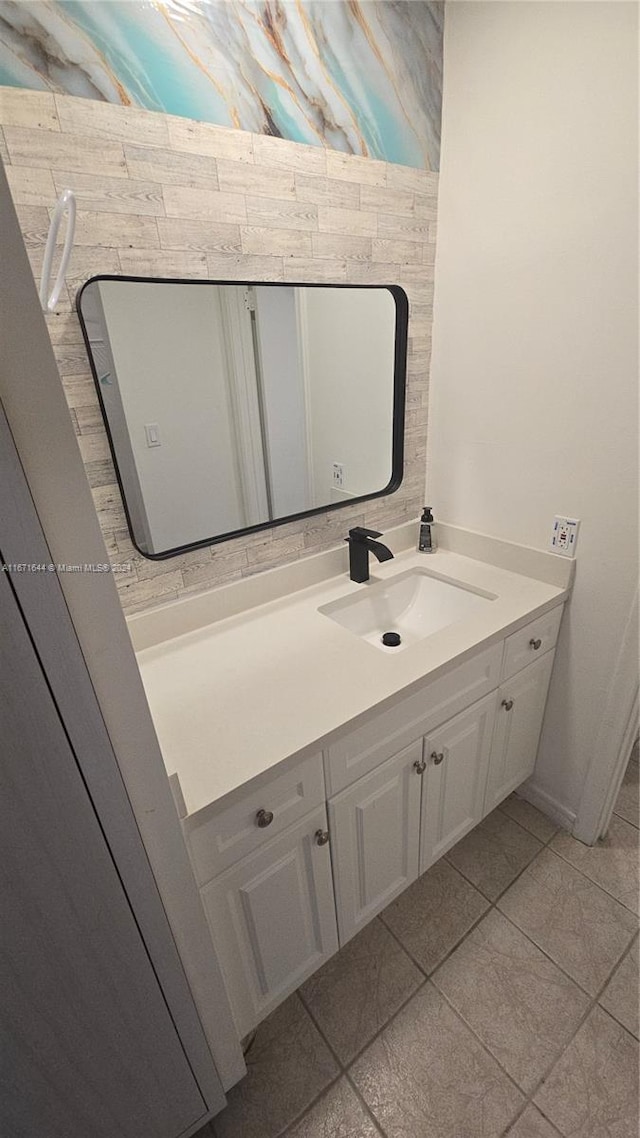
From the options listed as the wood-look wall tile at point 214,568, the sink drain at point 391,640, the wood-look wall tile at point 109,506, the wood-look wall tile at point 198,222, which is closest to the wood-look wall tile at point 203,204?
the wood-look wall tile at point 198,222

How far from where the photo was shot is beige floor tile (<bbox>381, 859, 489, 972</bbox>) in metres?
1.32

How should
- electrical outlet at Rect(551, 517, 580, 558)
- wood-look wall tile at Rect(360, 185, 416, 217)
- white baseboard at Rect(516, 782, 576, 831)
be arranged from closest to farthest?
1. wood-look wall tile at Rect(360, 185, 416, 217)
2. electrical outlet at Rect(551, 517, 580, 558)
3. white baseboard at Rect(516, 782, 576, 831)

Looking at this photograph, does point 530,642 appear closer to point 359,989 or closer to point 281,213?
A: point 359,989

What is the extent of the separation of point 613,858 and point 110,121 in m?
2.32

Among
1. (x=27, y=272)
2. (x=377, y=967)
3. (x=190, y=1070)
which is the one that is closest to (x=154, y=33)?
(x=27, y=272)

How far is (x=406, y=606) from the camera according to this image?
1538mm

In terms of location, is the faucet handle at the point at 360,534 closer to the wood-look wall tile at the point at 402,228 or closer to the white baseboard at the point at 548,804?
the wood-look wall tile at the point at 402,228

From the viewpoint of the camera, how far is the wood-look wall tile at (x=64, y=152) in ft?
2.63

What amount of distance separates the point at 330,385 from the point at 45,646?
113 cm

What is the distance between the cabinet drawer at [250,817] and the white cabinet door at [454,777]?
36cm

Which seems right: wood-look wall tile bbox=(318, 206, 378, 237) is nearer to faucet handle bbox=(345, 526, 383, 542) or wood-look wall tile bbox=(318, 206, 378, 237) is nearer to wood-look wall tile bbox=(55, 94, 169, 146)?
wood-look wall tile bbox=(55, 94, 169, 146)

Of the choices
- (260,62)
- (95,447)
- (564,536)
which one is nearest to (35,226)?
(95,447)

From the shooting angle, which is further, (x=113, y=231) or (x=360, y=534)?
(x=360, y=534)

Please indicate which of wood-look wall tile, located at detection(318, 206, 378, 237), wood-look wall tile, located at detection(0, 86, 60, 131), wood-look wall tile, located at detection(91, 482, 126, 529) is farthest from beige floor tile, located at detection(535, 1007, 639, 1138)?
wood-look wall tile, located at detection(0, 86, 60, 131)
